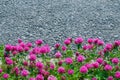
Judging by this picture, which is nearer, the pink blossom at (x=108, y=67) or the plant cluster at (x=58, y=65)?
the plant cluster at (x=58, y=65)

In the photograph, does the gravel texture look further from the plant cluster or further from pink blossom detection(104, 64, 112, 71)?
pink blossom detection(104, 64, 112, 71)

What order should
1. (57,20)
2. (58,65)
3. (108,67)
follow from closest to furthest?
1. (108,67)
2. (58,65)
3. (57,20)

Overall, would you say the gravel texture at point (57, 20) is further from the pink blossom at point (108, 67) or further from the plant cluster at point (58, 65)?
the pink blossom at point (108, 67)

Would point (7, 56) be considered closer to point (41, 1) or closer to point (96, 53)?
point (96, 53)

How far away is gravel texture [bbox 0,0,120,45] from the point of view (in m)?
7.88

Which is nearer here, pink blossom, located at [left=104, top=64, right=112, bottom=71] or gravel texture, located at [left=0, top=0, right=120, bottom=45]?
pink blossom, located at [left=104, top=64, right=112, bottom=71]

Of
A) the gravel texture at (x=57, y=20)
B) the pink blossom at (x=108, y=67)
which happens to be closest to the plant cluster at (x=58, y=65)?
the pink blossom at (x=108, y=67)

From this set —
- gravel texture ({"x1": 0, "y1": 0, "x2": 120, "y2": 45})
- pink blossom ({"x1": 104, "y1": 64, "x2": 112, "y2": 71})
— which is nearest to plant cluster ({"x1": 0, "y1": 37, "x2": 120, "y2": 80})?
pink blossom ({"x1": 104, "y1": 64, "x2": 112, "y2": 71})

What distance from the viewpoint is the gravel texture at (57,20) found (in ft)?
25.9

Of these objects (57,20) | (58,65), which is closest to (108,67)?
(58,65)

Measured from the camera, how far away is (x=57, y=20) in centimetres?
867

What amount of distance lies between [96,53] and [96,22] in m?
2.53

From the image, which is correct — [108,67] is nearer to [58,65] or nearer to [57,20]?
[58,65]

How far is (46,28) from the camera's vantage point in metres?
8.24
